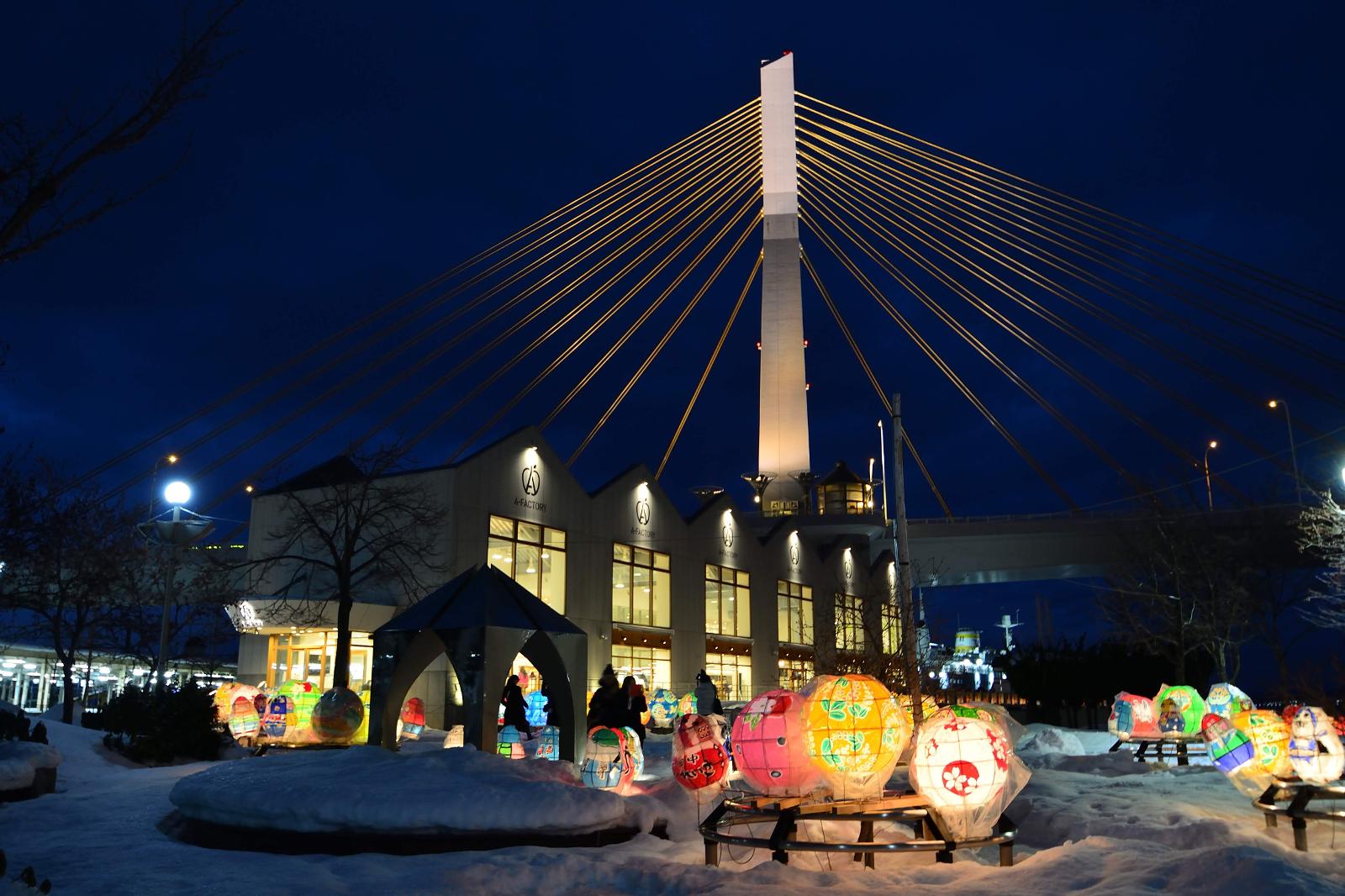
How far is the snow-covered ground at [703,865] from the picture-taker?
788 cm

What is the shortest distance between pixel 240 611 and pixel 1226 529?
35917 mm

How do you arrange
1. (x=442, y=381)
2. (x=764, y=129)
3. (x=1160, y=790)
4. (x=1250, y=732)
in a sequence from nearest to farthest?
(x=1250, y=732)
(x=1160, y=790)
(x=442, y=381)
(x=764, y=129)

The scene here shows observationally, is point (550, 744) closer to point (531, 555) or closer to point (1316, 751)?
point (1316, 751)

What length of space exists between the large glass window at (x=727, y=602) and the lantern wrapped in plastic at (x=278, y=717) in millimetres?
24931

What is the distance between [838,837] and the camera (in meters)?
11.2

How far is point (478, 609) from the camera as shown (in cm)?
1420

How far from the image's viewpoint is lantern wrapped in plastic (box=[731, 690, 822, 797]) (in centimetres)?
983

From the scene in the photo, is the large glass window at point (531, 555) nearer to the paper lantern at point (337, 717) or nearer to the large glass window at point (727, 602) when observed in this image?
the large glass window at point (727, 602)

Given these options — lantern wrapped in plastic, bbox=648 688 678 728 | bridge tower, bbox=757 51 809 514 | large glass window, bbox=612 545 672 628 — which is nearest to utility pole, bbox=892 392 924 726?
lantern wrapped in plastic, bbox=648 688 678 728

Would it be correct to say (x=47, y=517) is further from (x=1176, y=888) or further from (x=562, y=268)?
(x=562, y=268)

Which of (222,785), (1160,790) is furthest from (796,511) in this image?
(222,785)

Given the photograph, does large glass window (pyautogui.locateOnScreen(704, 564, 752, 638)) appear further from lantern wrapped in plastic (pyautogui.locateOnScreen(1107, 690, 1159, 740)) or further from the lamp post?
lantern wrapped in plastic (pyautogui.locateOnScreen(1107, 690, 1159, 740))

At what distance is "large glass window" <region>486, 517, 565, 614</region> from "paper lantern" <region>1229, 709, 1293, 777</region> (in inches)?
905

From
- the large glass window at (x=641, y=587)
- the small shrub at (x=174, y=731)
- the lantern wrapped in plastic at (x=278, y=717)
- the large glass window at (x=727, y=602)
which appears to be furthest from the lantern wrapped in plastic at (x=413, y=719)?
the large glass window at (x=727, y=602)
